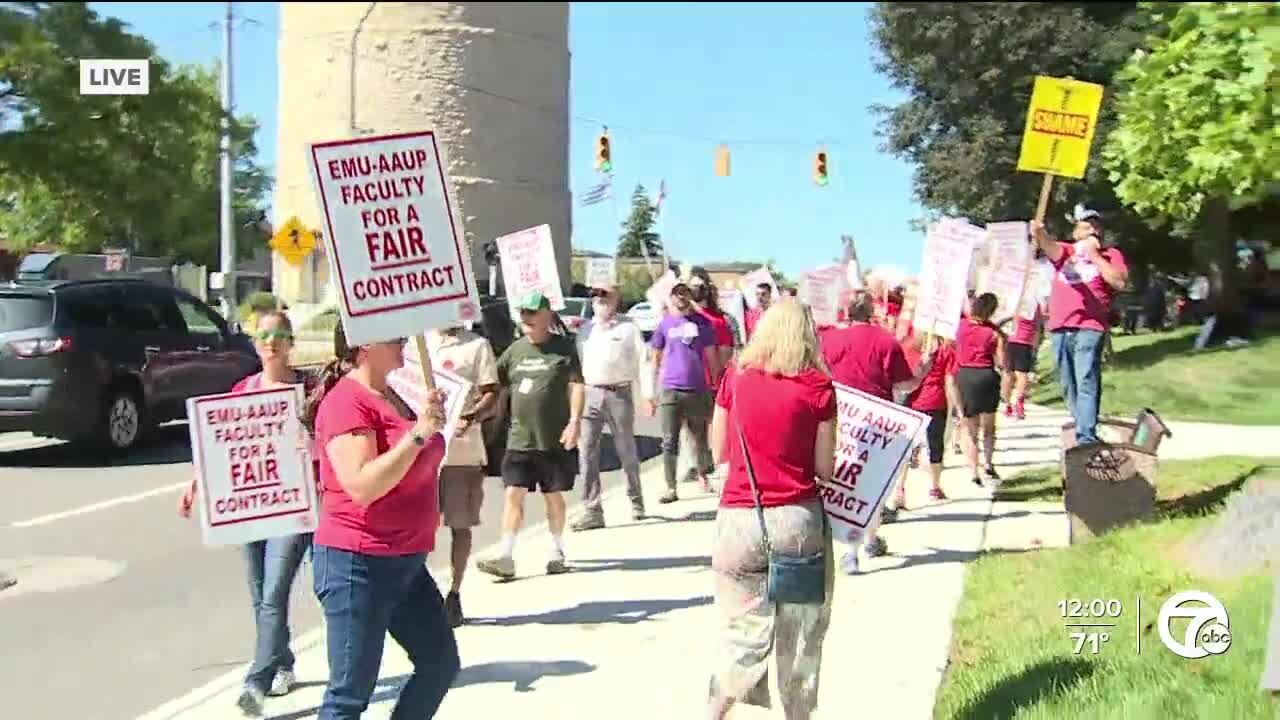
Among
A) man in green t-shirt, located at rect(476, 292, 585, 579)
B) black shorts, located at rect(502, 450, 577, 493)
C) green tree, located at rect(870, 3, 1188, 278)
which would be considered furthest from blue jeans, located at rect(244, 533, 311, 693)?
green tree, located at rect(870, 3, 1188, 278)

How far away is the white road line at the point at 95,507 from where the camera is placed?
1029 cm

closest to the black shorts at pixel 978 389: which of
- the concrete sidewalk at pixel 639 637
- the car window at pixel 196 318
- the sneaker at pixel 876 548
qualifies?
the concrete sidewalk at pixel 639 637

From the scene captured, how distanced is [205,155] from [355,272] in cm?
1420

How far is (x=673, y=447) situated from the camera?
11.2 meters

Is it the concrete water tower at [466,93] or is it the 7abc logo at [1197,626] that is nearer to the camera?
the 7abc logo at [1197,626]

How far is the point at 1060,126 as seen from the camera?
20.5ft

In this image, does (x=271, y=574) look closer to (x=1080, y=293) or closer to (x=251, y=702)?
(x=251, y=702)

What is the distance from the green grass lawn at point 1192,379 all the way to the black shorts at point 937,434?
154 centimetres

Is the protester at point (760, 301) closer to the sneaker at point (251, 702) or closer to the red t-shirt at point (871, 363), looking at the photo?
the red t-shirt at point (871, 363)

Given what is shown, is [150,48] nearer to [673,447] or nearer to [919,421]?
[673,447]

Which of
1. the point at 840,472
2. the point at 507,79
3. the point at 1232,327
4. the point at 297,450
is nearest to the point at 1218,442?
the point at 1232,327

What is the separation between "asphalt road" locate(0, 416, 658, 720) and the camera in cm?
616

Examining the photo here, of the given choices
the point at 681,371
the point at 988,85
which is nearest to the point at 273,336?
the point at 988,85

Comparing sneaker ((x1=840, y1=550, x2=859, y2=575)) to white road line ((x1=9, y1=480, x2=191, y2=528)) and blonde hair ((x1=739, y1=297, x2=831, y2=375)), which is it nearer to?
blonde hair ((x1=739, y1=297, x2=831, y2=375))
